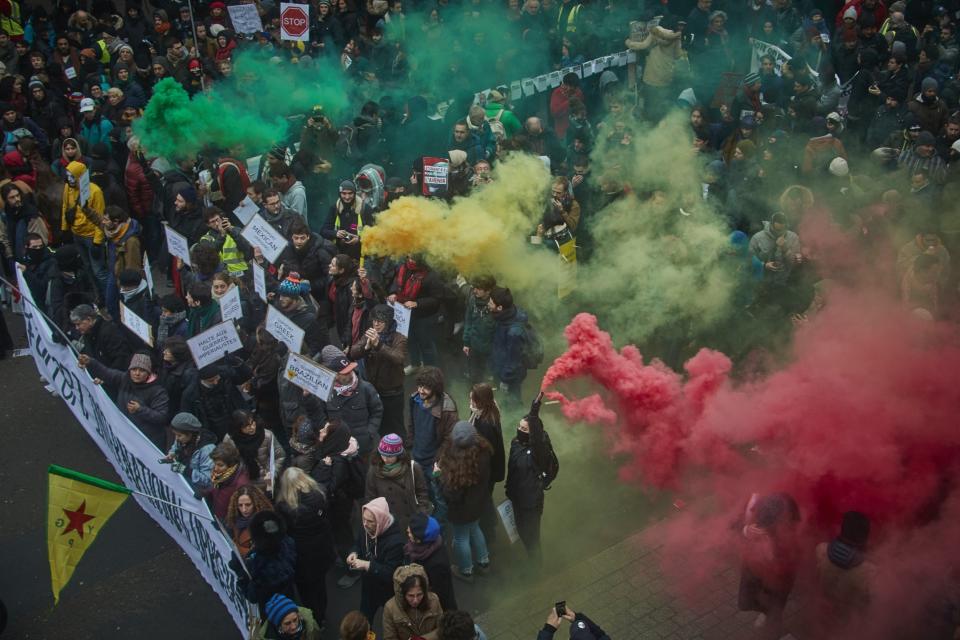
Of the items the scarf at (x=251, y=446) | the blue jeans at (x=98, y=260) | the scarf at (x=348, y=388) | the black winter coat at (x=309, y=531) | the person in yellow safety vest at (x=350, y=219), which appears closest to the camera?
the black winter coat at (x=309, y=531)

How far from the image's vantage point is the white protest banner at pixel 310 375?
7.11 meters

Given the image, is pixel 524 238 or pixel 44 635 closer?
pixel 44 635

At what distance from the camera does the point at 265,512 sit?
19.3 ft

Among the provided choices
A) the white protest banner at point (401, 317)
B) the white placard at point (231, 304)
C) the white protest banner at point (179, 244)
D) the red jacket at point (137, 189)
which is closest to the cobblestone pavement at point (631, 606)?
the white protest banner at point (401, 317)

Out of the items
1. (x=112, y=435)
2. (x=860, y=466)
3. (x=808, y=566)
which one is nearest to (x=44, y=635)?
(x=112, y=435)

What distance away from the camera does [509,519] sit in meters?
7.02

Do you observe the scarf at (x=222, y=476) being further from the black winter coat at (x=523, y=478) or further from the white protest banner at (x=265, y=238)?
the white protest banner at (x=265, y=238)

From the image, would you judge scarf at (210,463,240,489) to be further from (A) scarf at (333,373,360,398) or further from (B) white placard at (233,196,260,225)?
(B) white placard at (233,196,260,225)

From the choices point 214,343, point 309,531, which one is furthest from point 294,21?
point 309,531

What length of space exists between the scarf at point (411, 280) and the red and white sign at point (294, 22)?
6350mm

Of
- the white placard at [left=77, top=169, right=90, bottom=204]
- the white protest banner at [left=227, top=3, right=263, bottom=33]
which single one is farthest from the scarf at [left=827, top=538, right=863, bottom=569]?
the white protest banner at [left=227, top=3, right=263, bottom=33]

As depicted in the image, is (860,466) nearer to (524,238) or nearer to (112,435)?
(524,238)

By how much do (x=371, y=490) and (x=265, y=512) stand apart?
3.27 ft

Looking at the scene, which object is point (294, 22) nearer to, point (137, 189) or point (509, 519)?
point (137, 189)
